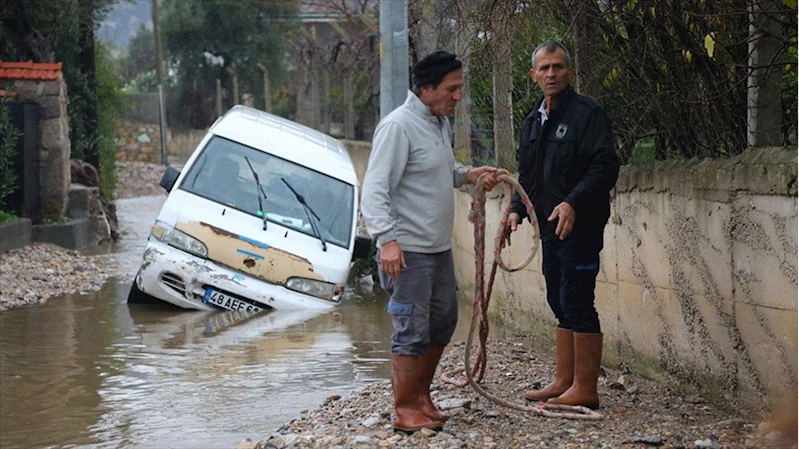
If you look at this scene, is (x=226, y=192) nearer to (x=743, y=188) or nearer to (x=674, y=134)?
(x=674, y=134)

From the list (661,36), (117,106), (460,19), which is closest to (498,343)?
(460,19)

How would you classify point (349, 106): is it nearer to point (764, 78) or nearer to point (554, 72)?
point (554, 72)

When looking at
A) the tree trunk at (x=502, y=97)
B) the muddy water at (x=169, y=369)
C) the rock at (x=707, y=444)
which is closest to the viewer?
the rock at (x=707, y=444)

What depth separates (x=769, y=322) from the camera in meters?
5.78

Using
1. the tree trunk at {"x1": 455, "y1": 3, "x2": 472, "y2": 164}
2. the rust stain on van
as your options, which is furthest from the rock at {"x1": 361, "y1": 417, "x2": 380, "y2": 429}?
the rust stain on van

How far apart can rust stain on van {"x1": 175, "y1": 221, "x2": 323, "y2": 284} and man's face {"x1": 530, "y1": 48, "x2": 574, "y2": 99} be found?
6.27m

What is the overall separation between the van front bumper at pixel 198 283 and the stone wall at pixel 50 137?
6.05 metres

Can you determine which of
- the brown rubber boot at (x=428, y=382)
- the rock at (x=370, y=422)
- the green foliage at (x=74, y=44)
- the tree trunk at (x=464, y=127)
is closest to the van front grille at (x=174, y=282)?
the tree trunk at (x=464, y=127)

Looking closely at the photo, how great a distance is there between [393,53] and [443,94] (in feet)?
25.7

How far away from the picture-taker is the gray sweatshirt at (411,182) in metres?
5.69

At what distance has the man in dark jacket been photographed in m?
5.98

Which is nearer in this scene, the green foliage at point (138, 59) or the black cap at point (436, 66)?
the black cap at point (436, 66)

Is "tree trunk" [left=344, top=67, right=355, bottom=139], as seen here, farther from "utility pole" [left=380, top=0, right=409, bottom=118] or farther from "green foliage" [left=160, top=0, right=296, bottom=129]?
"green foliage" [left=160, top=0, right=296, bottom=129]

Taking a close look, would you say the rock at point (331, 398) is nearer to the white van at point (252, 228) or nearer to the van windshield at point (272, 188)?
the white van at point (252, 228)
